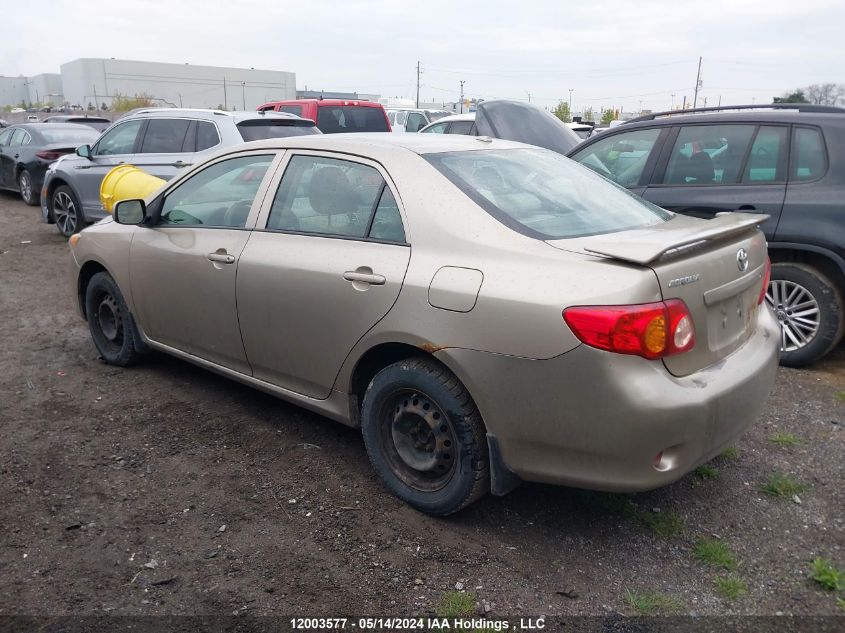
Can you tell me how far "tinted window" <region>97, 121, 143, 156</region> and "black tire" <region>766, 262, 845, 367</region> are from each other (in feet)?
26.9

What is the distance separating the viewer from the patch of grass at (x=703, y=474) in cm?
369

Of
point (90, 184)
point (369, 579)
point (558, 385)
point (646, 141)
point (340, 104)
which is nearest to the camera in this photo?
point (558, 385)

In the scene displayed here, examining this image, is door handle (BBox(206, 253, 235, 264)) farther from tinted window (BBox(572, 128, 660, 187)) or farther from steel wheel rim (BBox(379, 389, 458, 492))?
tinted window (BBox(572, 128, 660, 187))

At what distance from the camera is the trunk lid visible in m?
2.75

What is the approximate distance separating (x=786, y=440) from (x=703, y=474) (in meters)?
0.71

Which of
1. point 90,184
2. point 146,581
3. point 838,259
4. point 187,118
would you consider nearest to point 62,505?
point 146,581

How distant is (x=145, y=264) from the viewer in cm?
464

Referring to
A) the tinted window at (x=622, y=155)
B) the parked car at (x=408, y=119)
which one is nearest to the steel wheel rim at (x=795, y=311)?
the tinted window at (x=622, y=155)

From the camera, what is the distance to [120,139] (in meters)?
10.0

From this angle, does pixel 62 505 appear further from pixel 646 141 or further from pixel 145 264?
pixel 646 141

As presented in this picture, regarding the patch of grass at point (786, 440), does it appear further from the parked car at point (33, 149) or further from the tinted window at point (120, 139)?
the parked car at point (33, 149)

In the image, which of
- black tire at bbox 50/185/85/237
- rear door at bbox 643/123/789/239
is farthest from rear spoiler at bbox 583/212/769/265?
black tire at bbox 50/185/85/237

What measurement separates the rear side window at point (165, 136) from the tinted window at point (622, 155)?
17.6 feet

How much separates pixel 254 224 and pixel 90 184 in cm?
726
